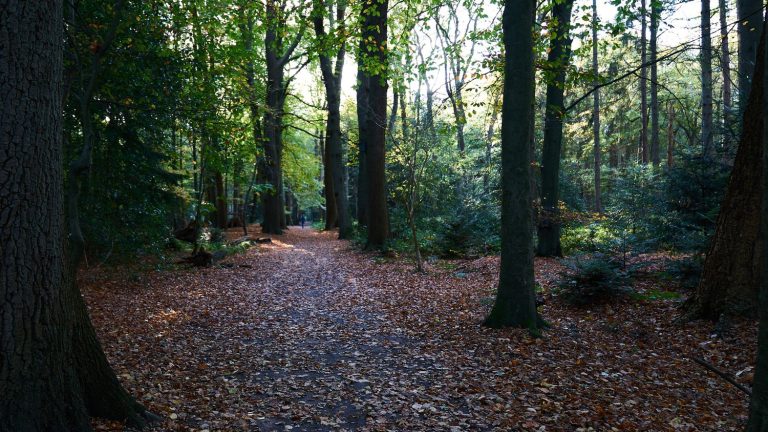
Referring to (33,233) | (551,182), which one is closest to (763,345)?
(33,233)

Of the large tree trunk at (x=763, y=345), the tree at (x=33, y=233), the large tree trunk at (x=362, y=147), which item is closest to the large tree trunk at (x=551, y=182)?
the large tree trunk at (x=362, y=147)

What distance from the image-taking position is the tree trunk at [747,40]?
9273 millimetres

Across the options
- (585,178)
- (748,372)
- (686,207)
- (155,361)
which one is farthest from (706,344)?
(585,178)

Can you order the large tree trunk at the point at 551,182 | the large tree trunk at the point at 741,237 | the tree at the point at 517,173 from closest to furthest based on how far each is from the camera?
the large tree trunk at the point at 741,237, the tree at the point at 517,173, the large tree trunk at the point at 551,182

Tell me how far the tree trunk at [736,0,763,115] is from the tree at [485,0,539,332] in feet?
17.6

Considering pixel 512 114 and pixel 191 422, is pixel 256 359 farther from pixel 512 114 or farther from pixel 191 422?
pixel 512 114

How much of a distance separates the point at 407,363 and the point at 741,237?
476 centimetres

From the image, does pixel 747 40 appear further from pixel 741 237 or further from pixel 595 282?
pixel 595 282

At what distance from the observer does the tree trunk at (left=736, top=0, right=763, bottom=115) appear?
30.4ft

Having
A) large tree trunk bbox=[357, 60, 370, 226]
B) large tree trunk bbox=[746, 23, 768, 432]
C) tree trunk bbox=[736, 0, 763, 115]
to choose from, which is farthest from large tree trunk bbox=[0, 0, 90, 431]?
large tree trunk bbox=[357, 60, 370, 226]

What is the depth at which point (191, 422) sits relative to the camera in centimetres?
417

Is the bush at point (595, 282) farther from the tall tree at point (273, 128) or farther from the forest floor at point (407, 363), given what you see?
the tall tree at point (273, 128)

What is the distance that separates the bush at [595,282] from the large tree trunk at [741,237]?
57.9 inches

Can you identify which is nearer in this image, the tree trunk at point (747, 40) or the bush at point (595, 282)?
the bush at point (595, 282)
